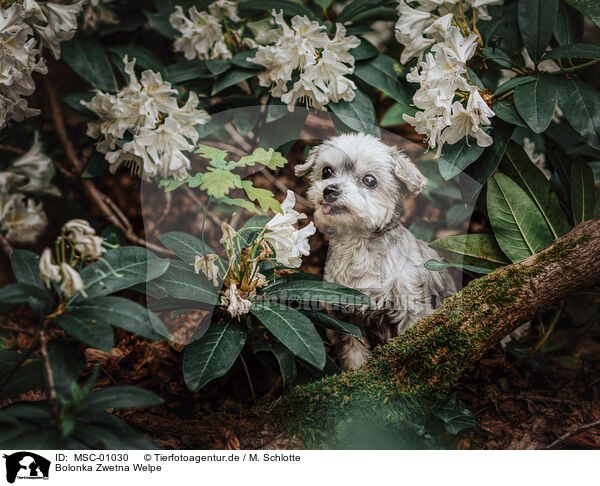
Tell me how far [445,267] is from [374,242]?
200 mm

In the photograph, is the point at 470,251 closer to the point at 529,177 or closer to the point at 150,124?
the point at 529,177

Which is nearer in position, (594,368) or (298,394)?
(298,394)

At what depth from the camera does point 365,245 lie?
1.22 metres

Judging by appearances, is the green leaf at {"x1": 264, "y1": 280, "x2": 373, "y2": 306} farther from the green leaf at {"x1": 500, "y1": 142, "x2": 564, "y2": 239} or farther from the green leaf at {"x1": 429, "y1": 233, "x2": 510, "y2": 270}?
the green leaf at {"x1": 500, "y1": 142, "x2": 564, "y2": 239}

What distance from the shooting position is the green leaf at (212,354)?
1.05 metres

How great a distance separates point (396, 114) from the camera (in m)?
1.41

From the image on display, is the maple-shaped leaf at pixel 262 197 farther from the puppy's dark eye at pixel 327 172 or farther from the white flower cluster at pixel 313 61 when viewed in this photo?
the white flower cluster at pixel 313 61
